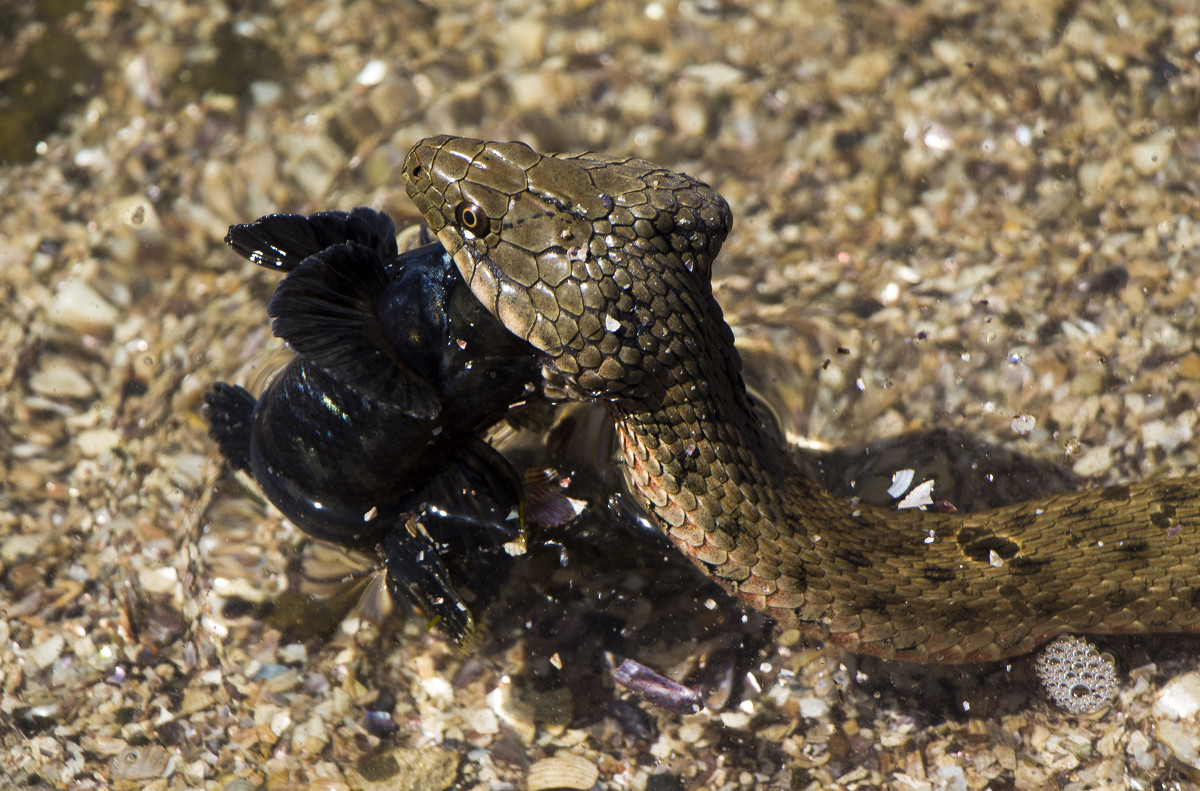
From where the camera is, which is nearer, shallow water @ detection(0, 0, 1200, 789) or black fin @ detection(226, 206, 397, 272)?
black fin @ detection(226, 206, 397, 272)

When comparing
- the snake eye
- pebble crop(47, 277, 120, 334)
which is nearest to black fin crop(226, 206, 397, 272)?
the snake eye

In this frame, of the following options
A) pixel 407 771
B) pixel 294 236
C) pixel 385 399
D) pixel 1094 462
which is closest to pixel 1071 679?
pixel 1094 462

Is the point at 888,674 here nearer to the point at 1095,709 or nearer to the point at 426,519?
the point at 1095,709

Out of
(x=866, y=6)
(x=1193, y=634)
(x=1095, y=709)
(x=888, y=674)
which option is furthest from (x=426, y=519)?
(x=866, y=6)

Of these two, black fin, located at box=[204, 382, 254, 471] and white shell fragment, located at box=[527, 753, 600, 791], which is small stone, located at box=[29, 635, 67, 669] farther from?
white shell fragment, located at box=[527, 753, 600, 791]

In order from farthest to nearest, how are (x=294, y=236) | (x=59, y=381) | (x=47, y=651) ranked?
(x=59, y=381) < (x=47, y=651) < (x=294, y=236)

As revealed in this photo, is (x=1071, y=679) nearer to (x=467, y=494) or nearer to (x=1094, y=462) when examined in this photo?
(x=1094, y=462)

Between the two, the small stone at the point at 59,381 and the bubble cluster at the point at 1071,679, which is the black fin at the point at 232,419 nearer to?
the small stone at the point at 59,381
